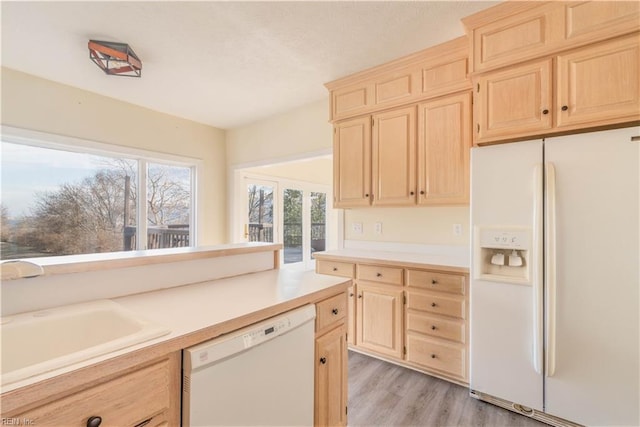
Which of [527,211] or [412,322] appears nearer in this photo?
[527,211]

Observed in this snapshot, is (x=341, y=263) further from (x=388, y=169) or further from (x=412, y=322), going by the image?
(x=388, y=169)

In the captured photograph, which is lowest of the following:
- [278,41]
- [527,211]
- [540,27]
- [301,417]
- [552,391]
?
[552,391]

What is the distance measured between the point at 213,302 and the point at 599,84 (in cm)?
228

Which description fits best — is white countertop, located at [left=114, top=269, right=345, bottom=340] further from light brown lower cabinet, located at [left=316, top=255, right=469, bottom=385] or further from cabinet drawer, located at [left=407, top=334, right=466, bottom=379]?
cabinet drawer, located at [left=407, top=334, right=466, bottom=379]

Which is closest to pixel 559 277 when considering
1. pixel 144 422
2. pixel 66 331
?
pixel 144 422

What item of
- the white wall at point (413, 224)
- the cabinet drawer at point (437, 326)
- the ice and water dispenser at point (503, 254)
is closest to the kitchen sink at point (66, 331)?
the ice and water dispenser at point (503, 254)

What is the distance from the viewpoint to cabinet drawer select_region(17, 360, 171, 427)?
0.68m

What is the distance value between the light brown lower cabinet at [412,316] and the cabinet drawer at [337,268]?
1 cm

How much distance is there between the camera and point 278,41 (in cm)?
220

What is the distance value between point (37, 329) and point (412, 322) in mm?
2193

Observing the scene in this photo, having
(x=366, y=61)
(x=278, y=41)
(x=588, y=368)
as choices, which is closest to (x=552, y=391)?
(x=588, y=368)

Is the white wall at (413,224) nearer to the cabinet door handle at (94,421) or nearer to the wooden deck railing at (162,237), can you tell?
the wooden deck railing at (162,237)

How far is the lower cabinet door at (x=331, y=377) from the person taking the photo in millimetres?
1399

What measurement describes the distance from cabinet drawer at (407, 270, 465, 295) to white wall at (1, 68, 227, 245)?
9.76ft
